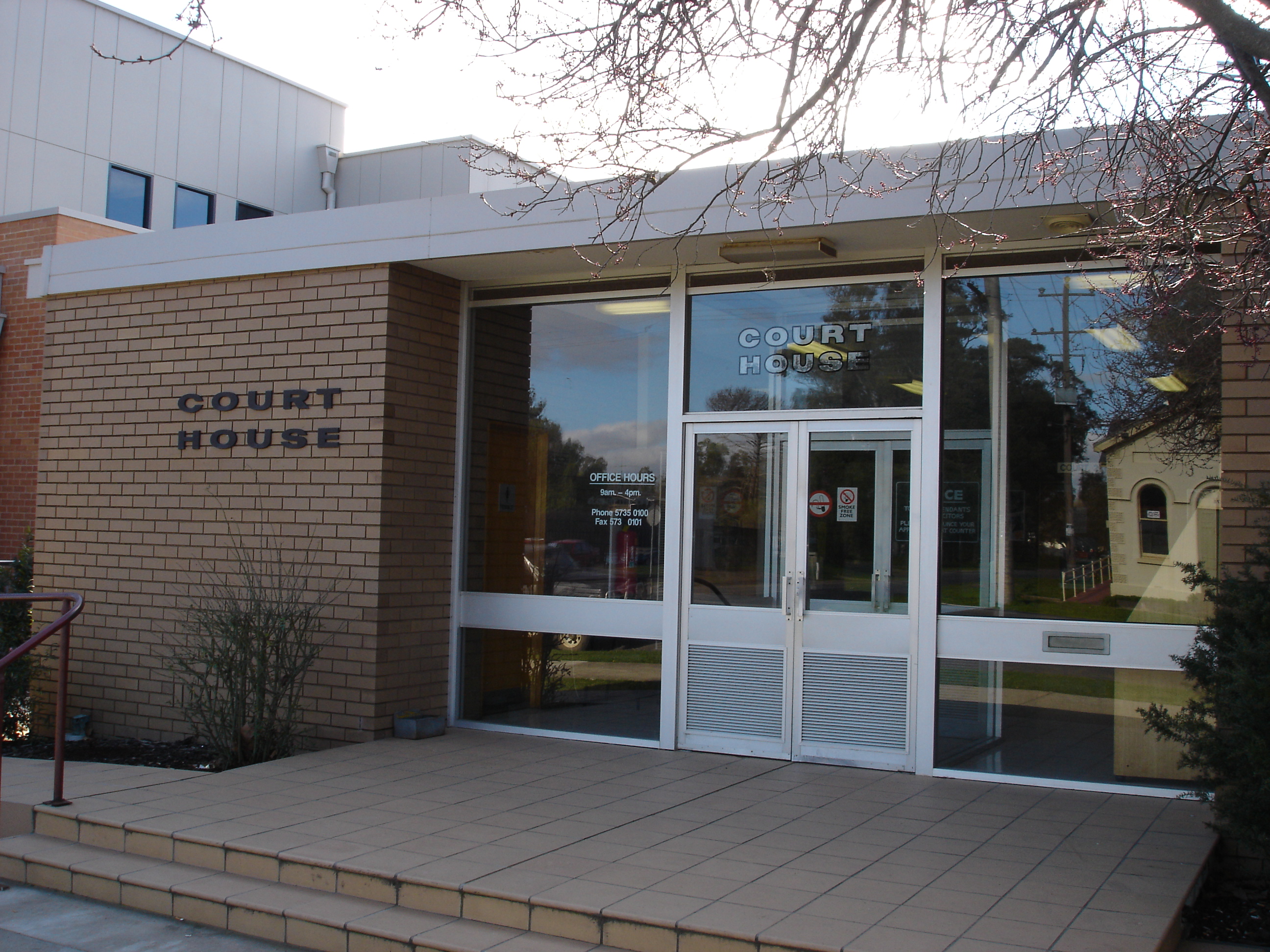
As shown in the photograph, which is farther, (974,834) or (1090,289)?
(1090,289)

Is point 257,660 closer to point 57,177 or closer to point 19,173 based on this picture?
point 19,173

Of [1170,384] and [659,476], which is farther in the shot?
[659,476]

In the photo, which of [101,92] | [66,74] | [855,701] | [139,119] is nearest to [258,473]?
[855,701]

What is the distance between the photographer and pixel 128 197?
1977cm

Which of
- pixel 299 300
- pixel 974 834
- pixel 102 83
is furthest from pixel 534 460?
pixel 102 83

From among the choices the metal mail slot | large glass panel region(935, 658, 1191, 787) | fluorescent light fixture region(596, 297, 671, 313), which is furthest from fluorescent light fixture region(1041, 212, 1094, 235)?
fluorescent light fixture region(596, 297, 671, 313)

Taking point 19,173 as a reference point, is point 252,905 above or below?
below

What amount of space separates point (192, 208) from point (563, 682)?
1660cm

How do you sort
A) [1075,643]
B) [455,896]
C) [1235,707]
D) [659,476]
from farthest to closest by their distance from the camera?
[659,476], [1075,643], [455,896], [1235,707]

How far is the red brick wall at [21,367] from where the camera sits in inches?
511

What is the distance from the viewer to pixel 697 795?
6.25 meters

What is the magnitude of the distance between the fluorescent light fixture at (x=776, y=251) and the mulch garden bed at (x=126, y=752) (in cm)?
479

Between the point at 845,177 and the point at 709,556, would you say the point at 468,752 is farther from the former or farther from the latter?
the point at 845,177

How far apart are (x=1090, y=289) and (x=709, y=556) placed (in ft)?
9.72
